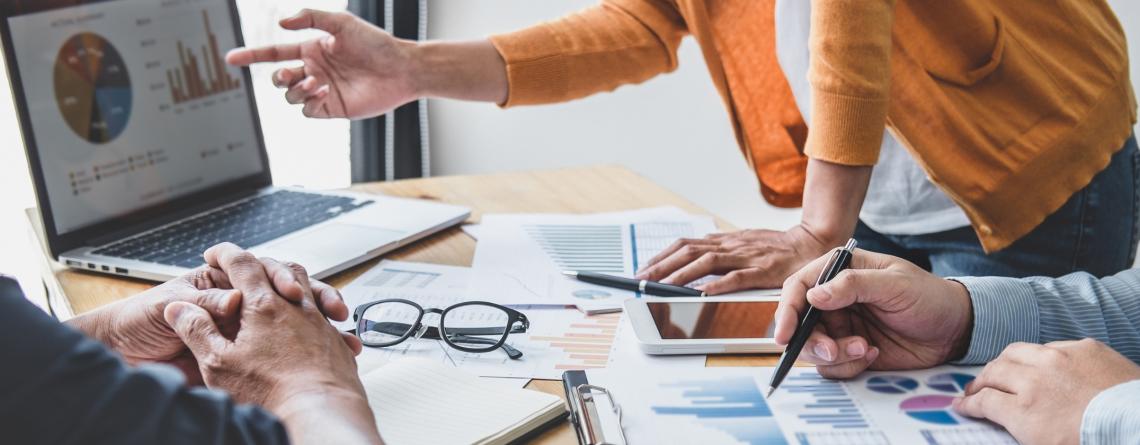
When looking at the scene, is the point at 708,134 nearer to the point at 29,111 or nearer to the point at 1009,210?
the point at 1009,210

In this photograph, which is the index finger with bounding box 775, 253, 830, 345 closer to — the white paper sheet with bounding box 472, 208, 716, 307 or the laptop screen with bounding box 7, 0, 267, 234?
the white paper sheet with bounding box 472, 208, 716, 307

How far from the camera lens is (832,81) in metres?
1.01

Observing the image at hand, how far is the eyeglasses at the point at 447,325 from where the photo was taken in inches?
34.3

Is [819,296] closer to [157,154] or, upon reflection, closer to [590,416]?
[590,416]

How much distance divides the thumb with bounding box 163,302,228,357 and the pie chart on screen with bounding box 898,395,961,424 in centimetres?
55

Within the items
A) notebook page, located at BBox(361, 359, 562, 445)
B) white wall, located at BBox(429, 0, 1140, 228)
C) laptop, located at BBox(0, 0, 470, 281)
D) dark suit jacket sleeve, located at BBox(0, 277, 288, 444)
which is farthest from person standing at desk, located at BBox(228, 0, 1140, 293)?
white wall, located at BBox(429, 0, 1140, 228)

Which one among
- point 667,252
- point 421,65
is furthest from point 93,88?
point 667,252

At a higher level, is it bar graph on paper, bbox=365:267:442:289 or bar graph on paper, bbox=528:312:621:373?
bar graph on paper, bbox=365:267:442:289

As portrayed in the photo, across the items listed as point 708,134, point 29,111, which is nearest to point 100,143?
point 29,111

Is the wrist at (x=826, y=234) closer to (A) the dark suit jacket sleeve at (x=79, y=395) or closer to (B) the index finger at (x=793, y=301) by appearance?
(B) the index finger at (x=793, y=301)

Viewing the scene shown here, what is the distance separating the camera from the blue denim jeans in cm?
118

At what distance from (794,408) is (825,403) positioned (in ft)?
0.10

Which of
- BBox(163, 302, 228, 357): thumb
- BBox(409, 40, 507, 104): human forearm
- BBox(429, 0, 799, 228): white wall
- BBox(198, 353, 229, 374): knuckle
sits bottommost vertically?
BBox(429, 0, 799, 228): white wall

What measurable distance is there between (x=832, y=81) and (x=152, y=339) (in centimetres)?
73
